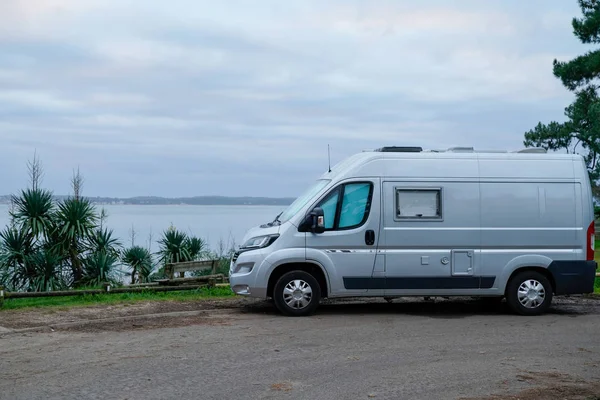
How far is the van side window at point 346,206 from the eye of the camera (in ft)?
40.8

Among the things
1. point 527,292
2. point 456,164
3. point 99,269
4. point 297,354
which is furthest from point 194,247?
point 297,354

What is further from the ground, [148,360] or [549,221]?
[549,221]

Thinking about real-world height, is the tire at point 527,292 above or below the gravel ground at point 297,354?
above

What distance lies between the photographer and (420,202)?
12617 mm

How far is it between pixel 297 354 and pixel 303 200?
160 inches

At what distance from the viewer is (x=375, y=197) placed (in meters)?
Answer: 12.5

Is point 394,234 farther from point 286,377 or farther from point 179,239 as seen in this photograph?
point 179,239

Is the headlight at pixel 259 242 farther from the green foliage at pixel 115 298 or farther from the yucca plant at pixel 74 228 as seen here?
the yucca plant at pixel 74 228

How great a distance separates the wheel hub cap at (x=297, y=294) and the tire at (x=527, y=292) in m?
3.28

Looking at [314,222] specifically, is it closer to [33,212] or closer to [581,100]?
[33,212]

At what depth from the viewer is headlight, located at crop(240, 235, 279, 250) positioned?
1234 cm

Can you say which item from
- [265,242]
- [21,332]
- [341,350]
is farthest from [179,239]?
[341,350]

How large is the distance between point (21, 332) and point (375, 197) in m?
5.60

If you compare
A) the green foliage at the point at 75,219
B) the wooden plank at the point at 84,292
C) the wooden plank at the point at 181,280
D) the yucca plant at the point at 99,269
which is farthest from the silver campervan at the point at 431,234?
the green foliage at the point at 75,219
